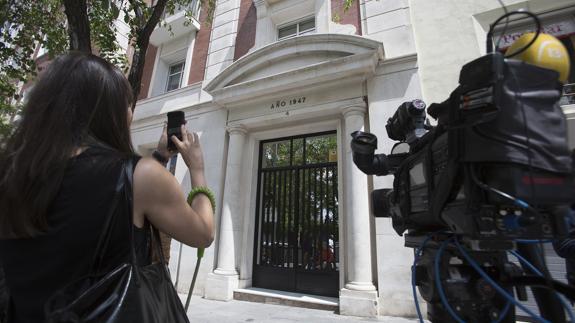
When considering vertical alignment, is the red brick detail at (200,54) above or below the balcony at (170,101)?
above

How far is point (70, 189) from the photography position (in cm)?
98

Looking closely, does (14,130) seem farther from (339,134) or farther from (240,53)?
(240,53)

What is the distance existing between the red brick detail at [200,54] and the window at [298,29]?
87.0 inches

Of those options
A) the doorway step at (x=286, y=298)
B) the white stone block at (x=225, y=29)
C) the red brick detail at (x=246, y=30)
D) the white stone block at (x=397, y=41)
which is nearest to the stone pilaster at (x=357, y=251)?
the doorway step at (x=286, y=298)

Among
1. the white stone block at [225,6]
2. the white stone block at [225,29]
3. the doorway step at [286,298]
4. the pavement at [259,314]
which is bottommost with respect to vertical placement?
the pavement at [259,314]

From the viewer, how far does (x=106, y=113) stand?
1.16 meters

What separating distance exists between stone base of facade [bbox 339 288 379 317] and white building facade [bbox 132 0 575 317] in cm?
2

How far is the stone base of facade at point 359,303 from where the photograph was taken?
495cm

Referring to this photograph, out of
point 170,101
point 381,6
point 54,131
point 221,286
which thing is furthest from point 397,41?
point 54,131

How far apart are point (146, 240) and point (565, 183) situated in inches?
56.2

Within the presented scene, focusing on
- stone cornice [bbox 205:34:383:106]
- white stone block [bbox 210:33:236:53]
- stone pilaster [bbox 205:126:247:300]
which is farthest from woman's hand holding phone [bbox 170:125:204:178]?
white stone block [bbox 210:33:236:53]

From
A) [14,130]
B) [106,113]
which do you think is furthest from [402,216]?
[14,130]

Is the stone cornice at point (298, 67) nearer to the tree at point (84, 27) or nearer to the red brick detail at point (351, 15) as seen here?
the red brick detail at point (351, 15)

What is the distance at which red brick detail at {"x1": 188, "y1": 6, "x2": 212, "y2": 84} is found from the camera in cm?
898
